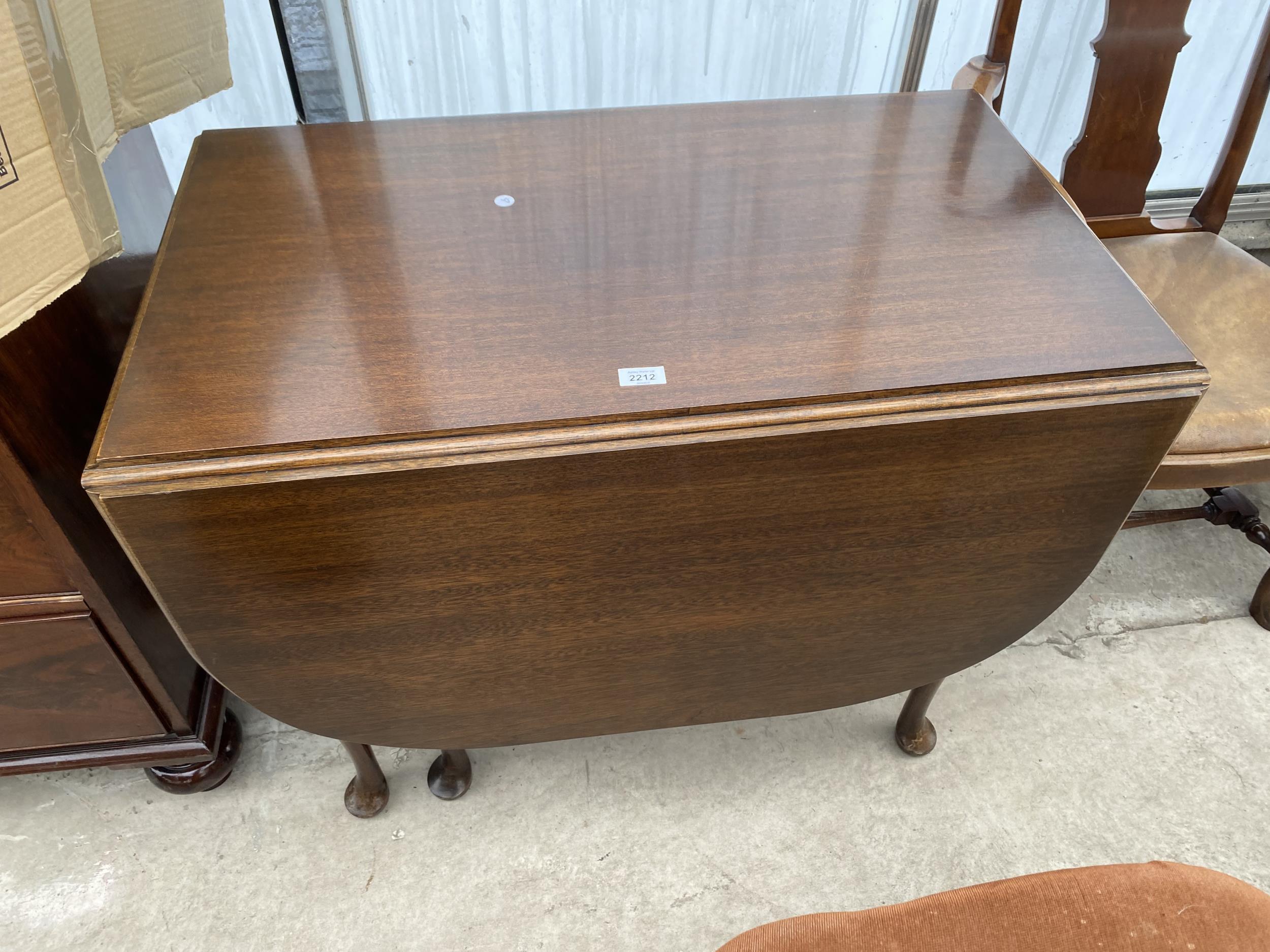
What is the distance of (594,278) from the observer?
0.87m

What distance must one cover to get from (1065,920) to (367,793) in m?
0.89

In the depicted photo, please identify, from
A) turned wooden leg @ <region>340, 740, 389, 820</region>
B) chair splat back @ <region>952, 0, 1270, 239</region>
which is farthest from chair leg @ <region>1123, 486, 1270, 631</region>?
turned wooden leg @ <region>340, 740, 389, 820</region>

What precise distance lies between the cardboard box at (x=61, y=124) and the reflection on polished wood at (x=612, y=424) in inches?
3.2

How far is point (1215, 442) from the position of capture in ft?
3.72

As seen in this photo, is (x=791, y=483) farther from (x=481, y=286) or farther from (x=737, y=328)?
(x=481, y=286)

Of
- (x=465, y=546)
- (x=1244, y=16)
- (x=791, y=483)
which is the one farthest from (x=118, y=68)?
(x=1244, y=16)

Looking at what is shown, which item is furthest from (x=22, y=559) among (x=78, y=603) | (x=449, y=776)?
(x=449, y=776)

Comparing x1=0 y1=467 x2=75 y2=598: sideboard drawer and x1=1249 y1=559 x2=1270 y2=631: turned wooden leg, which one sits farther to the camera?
x1=1249 y1=559 x2=1270 y2=631: turned wooden leg

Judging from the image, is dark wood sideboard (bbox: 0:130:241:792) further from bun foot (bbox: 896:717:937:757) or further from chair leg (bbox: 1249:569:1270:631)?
chair leg (bbox: 1249:569:1270:631)

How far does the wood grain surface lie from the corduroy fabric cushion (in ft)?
0.99

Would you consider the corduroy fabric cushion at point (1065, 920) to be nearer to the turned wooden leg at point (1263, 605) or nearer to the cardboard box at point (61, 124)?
the cardboard box at point (61, 124)

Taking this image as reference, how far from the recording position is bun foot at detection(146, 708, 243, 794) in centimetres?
121

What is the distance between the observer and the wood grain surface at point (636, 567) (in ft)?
2.43

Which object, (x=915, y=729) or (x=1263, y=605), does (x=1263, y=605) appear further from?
(x=915, y=729)
